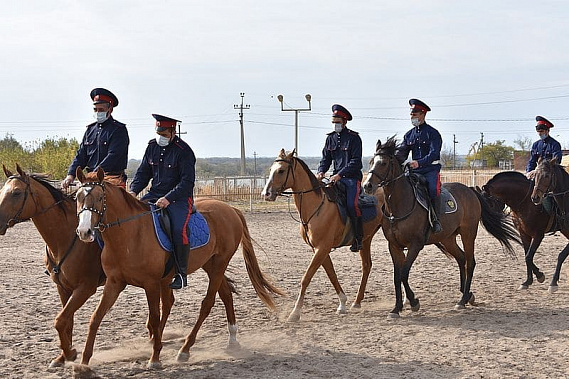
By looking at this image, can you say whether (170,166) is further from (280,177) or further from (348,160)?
(348,160)

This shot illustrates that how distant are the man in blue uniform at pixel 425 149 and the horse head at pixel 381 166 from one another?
225 mm

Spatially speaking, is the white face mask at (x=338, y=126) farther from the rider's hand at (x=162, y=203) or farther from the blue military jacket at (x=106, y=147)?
the rider's hand at (x=162, y=203)

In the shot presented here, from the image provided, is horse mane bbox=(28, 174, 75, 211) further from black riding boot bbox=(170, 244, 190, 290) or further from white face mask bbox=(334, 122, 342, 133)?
white face mask bbox=(334, 122, 342, 133)

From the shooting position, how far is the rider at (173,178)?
7664 mm

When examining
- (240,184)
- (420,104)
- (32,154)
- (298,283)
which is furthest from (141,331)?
(32,154)

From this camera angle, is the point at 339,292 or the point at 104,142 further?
the point at 339,292

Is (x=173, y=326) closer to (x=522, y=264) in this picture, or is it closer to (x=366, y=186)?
(x=366, y=186)

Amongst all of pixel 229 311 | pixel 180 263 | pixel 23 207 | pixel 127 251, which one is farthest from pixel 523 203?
pixel 23 207

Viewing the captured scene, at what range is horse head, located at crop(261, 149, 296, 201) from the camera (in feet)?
32.8

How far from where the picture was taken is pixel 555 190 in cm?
1214

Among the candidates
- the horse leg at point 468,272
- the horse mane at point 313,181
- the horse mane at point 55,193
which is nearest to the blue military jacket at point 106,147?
the horse mane at point 55,193

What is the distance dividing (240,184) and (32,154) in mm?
25578

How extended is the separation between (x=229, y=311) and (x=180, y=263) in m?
1.24

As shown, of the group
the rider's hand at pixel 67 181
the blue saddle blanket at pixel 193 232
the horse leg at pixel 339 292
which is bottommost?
the horse leg at pixel 339 292
